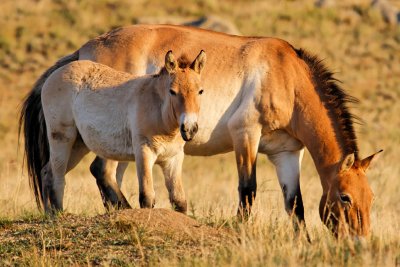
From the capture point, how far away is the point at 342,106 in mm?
10031

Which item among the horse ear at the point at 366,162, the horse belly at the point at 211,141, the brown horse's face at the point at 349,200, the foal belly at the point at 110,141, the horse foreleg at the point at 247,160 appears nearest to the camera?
the brown horse's face at the point at 349,200

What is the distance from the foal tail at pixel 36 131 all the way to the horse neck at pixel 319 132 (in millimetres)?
3071

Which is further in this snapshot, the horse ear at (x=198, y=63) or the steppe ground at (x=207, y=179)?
the horse ear at (x=198, y=63)

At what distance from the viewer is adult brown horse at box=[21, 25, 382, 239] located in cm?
998

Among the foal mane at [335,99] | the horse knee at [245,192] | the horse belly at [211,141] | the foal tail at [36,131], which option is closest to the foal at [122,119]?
the foal tail at [36,131]

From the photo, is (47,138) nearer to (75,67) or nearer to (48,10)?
(75,67)

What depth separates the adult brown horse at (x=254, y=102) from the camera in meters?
9.98

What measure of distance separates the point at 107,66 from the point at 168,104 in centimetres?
188

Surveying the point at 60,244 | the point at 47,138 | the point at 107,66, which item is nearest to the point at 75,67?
the point at 107,66

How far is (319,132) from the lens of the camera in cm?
991

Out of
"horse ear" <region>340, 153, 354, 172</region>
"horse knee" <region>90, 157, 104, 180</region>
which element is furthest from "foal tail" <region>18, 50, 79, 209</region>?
"horse ear" <region>340, 153, 354, 172</region>

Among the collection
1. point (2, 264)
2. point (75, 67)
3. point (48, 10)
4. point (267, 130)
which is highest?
point (48, 10)

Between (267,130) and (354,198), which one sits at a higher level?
(267,130)

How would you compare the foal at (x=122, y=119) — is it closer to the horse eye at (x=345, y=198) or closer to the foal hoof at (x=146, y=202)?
the foal hoof at (x=146, y=202)
